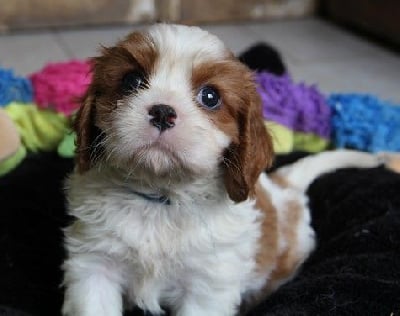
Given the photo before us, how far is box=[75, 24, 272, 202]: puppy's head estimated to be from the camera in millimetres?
1337

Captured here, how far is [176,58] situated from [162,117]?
6.4 inches

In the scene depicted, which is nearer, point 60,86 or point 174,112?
point 174,112

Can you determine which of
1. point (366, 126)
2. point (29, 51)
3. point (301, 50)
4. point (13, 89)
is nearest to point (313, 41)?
point (301, 50)

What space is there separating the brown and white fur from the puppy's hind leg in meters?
0.54

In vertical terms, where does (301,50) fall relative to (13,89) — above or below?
below

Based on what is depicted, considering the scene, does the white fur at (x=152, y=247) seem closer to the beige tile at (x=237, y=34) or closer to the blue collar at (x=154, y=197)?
the blue collar at (x=154, y=197)

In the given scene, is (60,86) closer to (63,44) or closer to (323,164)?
(323,164)

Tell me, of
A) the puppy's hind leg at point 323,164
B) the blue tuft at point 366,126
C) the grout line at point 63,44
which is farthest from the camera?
the grout line at point 63,44

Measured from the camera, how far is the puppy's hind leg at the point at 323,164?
225 cm

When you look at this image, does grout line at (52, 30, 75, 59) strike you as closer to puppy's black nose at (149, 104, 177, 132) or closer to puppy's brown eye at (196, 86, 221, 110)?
puppy's brown eye at (196, 86, 221, 110)

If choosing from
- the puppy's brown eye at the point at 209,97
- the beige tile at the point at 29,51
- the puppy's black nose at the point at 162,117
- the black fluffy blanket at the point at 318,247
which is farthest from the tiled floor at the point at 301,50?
the puppy's black nose at the point at 162,117

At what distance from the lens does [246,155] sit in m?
1.51

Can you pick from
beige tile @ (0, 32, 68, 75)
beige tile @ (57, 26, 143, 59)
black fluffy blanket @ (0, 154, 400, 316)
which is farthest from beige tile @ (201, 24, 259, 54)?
black fluffy blanket @ (0, 154, 400, 316)

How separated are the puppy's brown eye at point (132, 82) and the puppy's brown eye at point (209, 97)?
0.39ft
